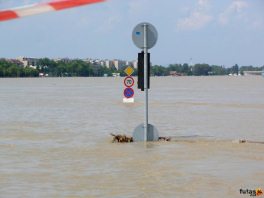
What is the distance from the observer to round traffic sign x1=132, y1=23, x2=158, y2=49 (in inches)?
492

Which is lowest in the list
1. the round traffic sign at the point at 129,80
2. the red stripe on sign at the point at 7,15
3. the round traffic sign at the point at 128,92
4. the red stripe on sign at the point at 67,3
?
the round traffic sign at the point at 128,92

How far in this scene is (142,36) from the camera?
12547mm

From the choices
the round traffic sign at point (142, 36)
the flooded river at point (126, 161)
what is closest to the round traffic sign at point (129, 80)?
the flooded river at point (126, 161)

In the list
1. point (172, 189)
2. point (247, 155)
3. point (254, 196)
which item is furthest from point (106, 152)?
point (254, 196)

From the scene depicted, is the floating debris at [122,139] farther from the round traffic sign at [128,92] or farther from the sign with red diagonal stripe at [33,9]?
the round traffic sign at [128,92]

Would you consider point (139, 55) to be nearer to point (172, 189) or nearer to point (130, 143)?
point (130, 143)

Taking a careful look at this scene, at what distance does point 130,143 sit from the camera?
A: 43.0ft

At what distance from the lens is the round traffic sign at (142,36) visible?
12.5m

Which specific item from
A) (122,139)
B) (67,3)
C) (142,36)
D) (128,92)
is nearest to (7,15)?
(67,3)

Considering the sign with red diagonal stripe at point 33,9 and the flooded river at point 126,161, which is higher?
the sign with red diagonal stripe at point 33,9

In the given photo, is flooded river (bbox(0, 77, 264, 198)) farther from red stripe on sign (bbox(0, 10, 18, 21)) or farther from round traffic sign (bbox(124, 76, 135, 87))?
round traffic sign (bbox(124, 76, 135, 87))

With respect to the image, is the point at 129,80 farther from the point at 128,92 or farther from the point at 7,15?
the point at 7,15

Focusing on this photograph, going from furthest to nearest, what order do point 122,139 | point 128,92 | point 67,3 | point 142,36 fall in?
point 128,92
point 122,139
point 142,36
point 67,3

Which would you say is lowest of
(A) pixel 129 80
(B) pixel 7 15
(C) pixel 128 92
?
(C) pixel 128 92
